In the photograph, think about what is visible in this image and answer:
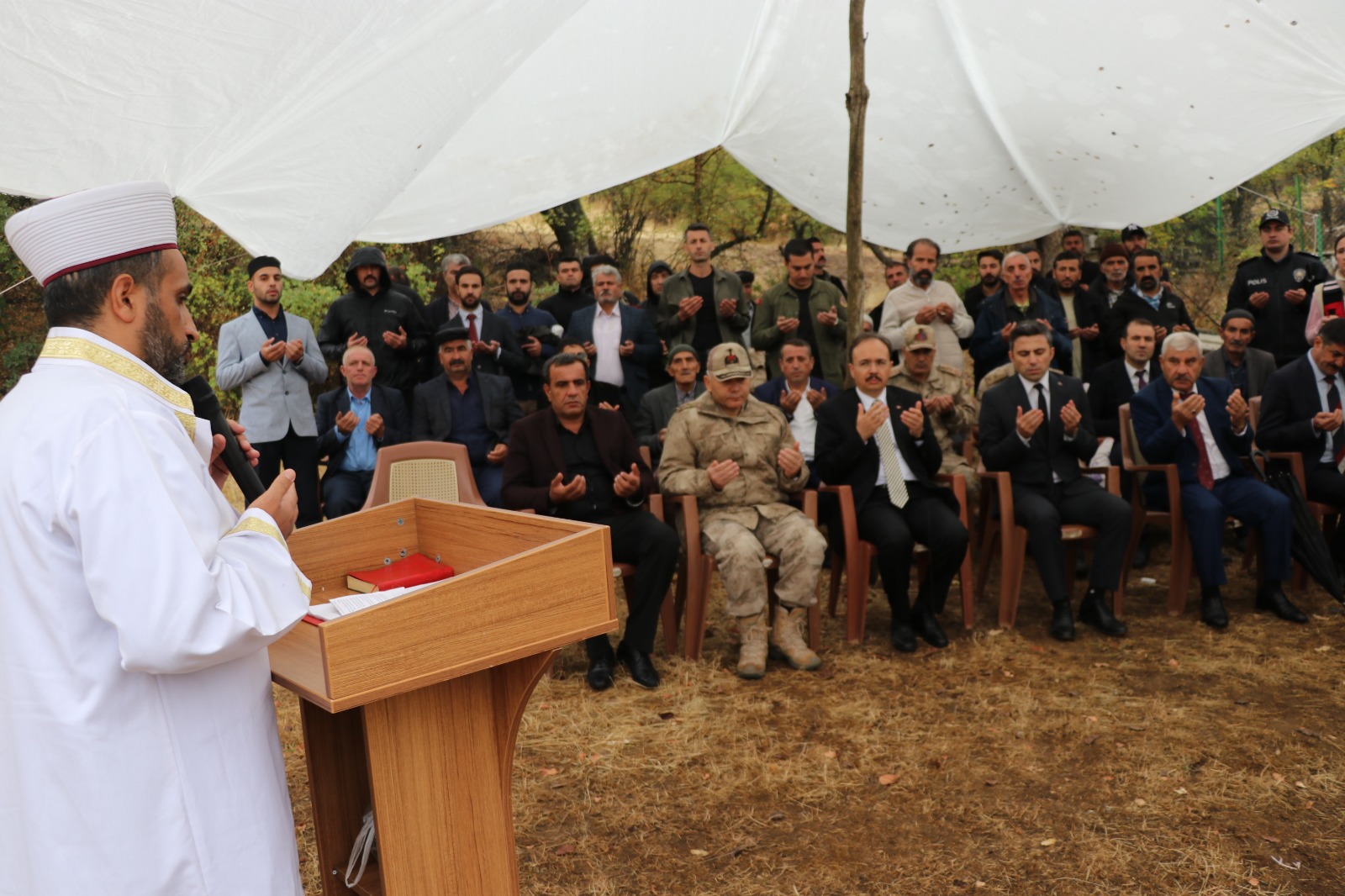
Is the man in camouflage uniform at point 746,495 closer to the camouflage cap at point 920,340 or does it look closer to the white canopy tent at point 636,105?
the camouflage cap at point 920,340

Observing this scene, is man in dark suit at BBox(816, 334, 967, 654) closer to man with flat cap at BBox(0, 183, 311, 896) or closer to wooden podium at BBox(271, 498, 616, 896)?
wooden podium at BBox(271, 498, 616, 896)

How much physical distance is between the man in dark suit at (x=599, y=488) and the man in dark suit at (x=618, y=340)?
63.8 inches


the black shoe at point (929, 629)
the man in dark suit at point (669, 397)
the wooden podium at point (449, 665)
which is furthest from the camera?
the man in dark suit at point (669, 397)

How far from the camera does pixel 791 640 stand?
5.30 meters

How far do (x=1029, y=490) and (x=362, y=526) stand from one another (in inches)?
159

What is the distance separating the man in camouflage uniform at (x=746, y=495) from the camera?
17.2ft

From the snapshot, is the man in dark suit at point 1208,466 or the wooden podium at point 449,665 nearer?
the wooden podium at point 449,665

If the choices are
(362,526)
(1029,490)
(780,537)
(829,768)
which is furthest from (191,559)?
(1029,490)

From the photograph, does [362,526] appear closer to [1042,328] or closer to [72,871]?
[72,871]

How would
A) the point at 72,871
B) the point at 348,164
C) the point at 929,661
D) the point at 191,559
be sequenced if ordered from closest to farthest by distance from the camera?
the point at 191,559
the point at 72,871
the point at 348,164
the point at 929,661

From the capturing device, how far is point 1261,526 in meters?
5.80

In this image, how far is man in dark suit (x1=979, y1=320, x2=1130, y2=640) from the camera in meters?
5.57

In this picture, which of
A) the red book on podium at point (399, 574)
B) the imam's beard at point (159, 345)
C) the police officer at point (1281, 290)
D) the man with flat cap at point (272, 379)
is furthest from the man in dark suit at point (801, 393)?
the imam's beard at point (159, 345)

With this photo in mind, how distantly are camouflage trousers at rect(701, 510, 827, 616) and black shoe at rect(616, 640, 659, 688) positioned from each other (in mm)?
451
